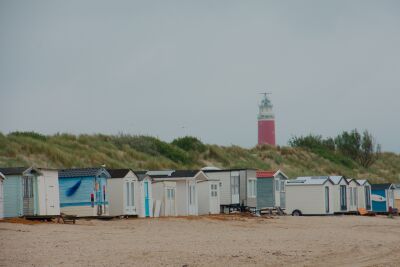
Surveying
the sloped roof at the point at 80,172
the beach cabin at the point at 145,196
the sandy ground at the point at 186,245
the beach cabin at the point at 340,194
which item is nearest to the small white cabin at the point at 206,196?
the beach cabin at the point at 145,196

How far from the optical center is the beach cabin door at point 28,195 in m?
35.0

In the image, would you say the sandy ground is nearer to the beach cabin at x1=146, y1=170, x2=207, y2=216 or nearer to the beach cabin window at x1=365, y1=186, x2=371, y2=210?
the beach cabin at x1=146, y1=170, x2=207, y2=216

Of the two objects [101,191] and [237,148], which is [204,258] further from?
[237,148]

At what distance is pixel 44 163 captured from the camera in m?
52.8

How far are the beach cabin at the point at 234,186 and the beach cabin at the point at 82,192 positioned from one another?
38.9 ft

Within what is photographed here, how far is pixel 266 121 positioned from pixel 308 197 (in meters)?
49.7

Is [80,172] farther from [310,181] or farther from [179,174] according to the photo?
[310,181]

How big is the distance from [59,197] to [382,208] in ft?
100

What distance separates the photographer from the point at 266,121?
338ft

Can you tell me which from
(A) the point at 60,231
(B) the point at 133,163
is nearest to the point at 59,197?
(A) the point at 60,231

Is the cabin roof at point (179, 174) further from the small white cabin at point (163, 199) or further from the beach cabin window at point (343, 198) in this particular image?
the beach cabin window at point (343, 198)

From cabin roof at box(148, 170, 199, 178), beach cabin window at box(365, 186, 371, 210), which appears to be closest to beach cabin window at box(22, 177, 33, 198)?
cabin roof at box(148, 170, 199, 178)

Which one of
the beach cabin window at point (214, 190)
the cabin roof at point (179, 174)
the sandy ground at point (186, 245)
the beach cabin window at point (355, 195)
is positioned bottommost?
the sandy ground at point (186, 245)

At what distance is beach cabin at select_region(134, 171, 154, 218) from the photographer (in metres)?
41.0
